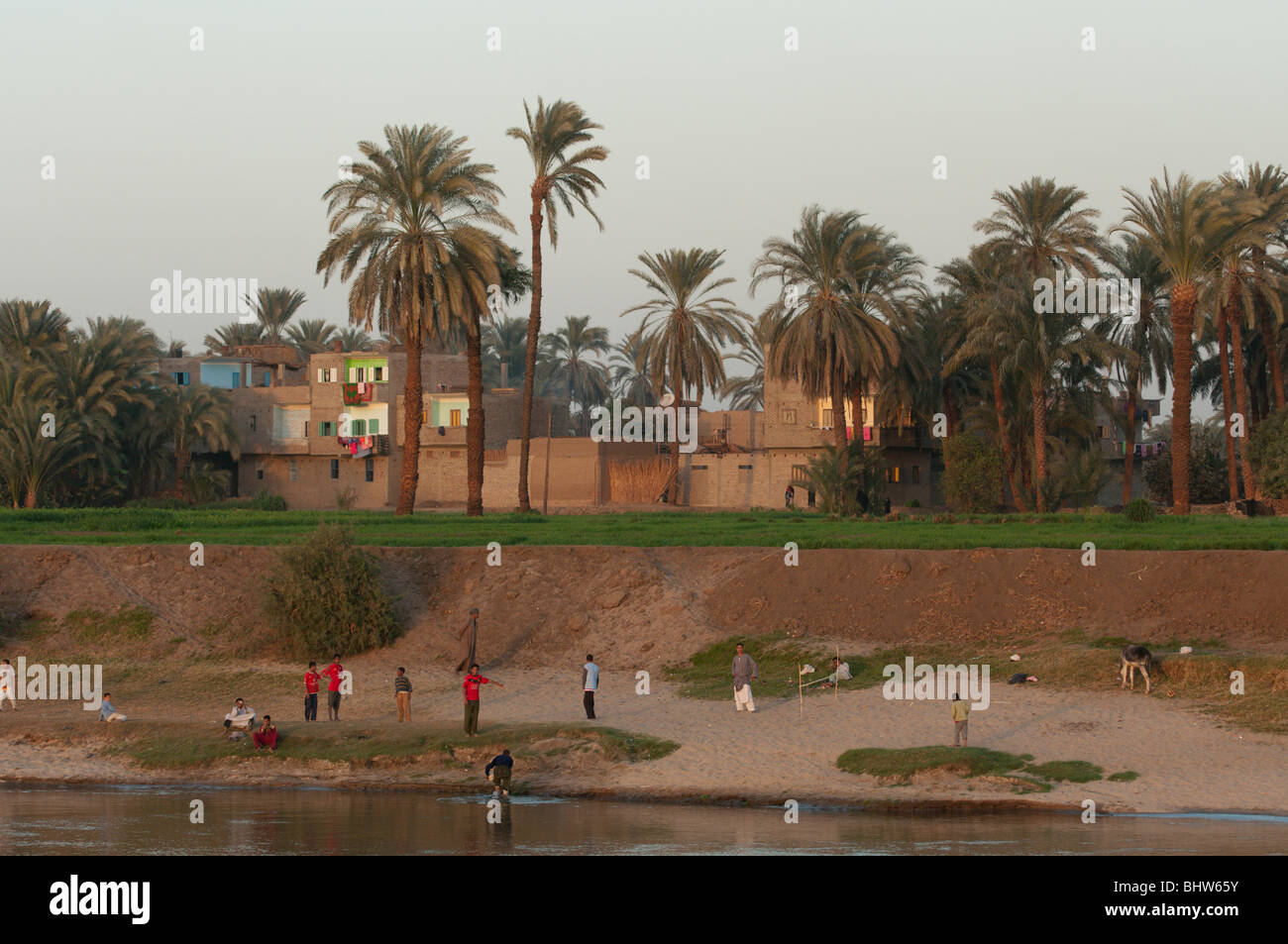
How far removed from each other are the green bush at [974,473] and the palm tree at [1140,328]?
5.79m

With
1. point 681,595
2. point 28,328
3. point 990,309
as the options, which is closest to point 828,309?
point 990,309

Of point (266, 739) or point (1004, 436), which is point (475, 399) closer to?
point (1004, 436)

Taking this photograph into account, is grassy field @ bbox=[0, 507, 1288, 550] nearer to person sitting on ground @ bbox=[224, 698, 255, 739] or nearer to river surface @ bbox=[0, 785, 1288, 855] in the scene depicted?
person sitting on ground @ bbox=[224, 698, 255, 739]

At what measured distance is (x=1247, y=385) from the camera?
65625mm

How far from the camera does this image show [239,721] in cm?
2778

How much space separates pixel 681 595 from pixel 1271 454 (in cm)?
3210

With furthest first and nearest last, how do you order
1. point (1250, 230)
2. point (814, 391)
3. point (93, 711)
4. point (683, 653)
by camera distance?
point (814, 391)
point (1250, 230)
point (683, 653)
point (93, 711)

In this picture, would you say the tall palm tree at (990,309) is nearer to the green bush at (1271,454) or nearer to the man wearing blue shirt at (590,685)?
the green bush at (1271,454)

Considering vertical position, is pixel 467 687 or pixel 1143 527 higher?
pixel 1143 527

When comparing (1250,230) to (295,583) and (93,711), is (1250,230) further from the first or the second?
(93,711)

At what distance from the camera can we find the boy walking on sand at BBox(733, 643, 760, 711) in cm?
2852

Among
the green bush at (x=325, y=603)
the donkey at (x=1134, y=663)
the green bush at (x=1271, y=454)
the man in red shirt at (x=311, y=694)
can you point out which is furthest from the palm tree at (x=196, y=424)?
the donkey at (x=1134, y=663)
